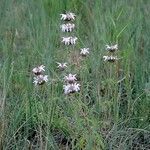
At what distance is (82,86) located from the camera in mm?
2080

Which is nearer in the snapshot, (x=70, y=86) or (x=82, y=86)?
(x=70, y=86)

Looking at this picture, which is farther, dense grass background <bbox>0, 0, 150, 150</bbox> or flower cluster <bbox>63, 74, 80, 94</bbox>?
dense grass background <bbox>0, 0, 150, 150</bbox>

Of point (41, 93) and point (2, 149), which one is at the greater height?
point (41, 93)

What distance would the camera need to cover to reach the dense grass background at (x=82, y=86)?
1.90m

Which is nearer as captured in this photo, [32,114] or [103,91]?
[32,114]

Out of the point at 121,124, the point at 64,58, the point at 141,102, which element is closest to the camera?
the point at 121,124

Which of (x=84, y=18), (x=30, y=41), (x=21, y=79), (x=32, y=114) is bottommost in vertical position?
(x=32, y=114)

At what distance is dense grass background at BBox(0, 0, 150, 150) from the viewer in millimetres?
1898

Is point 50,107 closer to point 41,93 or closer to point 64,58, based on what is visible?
point 41,93

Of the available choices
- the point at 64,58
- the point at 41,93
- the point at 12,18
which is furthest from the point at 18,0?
the point at 41,93

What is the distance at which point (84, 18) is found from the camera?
3053 mm

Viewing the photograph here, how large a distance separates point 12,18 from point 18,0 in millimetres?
533

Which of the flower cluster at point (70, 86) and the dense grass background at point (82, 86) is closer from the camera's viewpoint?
the flower cluster at point (70, 86)

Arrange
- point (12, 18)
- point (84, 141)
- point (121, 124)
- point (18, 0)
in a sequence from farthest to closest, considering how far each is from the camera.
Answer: point (18, 0) < point (12, 18) < point (121, 124) < point (84, 141)
